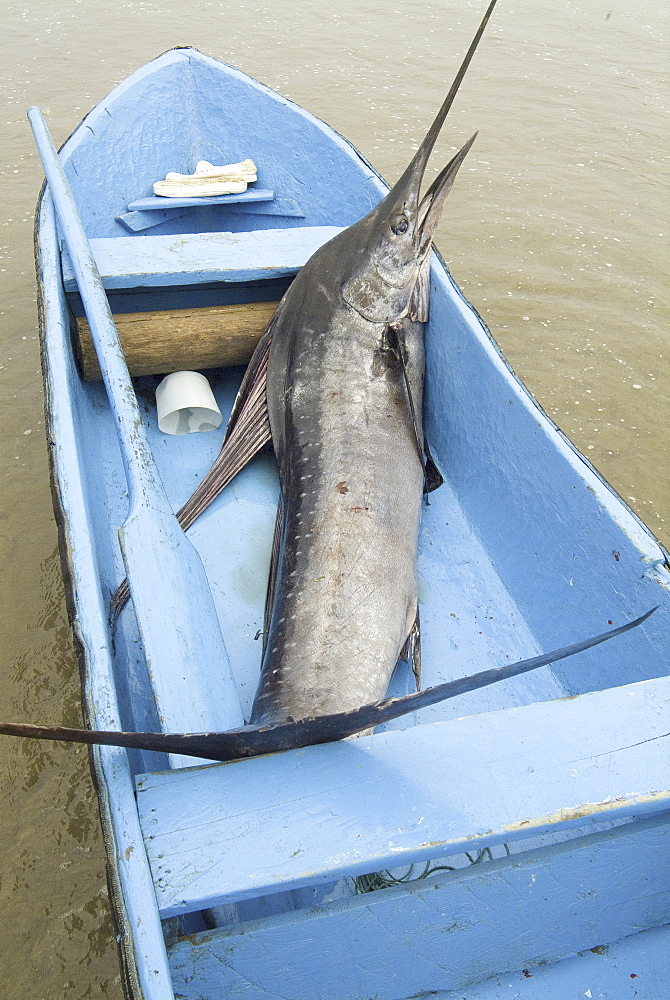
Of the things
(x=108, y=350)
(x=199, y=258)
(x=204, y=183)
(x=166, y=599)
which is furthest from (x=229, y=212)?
(x=166, y=599)

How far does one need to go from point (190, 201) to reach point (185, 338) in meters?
1.26

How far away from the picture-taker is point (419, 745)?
154cm

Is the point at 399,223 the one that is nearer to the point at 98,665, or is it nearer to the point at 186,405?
→ the point at 186,405

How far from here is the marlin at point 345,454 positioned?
6.87 ft

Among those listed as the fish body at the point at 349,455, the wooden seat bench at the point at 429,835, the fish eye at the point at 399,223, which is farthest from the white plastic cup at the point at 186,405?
the wooden seat bench at the point at 429,835

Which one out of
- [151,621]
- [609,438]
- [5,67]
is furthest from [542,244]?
[5,67]

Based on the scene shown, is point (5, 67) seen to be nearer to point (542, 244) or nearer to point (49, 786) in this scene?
point (542, 244)

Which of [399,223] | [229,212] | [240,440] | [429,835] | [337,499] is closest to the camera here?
[429,835]

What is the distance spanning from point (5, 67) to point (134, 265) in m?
7.60

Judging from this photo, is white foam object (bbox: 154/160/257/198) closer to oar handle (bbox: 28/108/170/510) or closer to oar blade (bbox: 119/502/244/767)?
oar handle (bbox: 28/108/170/510)

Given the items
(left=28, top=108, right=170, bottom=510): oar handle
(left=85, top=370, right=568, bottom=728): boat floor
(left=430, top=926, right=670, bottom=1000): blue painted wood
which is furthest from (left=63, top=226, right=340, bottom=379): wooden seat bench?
(left=430, top=926, right=670, bottom=1000): blue painted wood

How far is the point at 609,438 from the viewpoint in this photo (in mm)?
4160

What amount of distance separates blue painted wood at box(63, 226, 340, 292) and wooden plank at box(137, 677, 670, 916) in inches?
90.1

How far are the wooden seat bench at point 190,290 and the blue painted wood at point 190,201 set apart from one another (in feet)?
2.77
